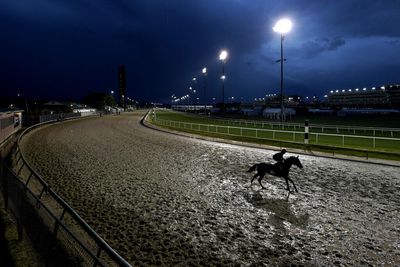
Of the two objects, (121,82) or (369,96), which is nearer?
(369,96)

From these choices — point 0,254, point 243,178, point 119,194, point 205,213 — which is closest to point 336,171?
point 243,178

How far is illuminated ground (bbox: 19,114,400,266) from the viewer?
5051 millimetres

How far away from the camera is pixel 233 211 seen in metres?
7.02

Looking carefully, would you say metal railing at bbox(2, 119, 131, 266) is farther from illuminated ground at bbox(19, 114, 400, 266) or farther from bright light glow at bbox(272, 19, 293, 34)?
bright light glow at bbox(272, 19, 293, 34)

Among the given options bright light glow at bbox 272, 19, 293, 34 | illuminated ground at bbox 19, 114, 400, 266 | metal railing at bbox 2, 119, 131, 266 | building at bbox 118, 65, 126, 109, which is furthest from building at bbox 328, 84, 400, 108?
metal railing at bbox 2, 119, 131, 266

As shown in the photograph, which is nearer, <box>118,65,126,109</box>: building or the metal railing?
the metal railing

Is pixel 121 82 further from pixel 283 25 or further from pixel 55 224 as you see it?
pixel 55 224

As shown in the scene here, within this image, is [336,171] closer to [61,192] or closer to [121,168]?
[121,168]

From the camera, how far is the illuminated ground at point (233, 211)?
5.05 meters

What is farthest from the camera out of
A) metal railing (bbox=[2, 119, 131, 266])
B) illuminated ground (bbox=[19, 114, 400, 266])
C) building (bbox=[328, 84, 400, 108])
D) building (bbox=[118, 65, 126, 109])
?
building (bbox=[118, 65, 126, 109])

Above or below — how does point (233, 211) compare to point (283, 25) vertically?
below

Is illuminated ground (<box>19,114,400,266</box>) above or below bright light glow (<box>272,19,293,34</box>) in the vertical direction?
below

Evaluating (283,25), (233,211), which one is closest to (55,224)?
(233,211)

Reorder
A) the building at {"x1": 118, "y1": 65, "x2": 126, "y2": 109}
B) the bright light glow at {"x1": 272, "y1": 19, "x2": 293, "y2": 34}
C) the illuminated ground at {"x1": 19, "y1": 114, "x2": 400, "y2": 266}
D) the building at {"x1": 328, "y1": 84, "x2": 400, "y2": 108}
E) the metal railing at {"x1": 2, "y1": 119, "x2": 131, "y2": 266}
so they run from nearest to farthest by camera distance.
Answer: the metal railing at {"x1": 2, "y1": 119, "x2": 131, "y2": 266}
the illuminated ground at {"x1": 19, "y1": 114, "x2": 400, "y2": 266}
the bright light glow at {"x1": 272, "y1": 19, "x2": 293, "y2": 34}
the building at {"x1": 328, "y1": 84, "x2": 400, "y2": 108}
the building at {"x1": 118, "y1": 65, "x2": 126, "y2": 109}
